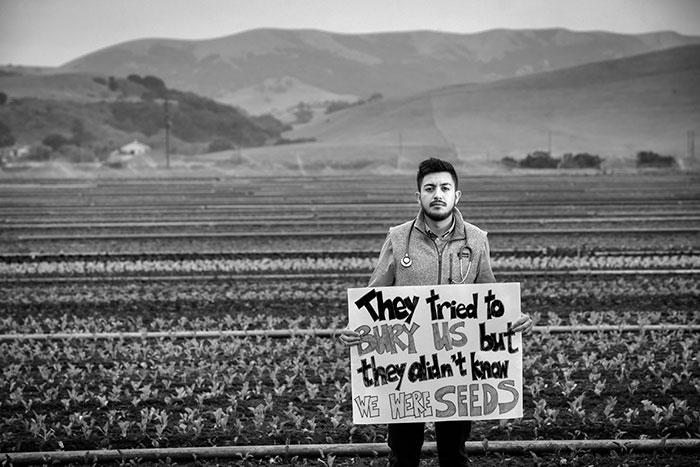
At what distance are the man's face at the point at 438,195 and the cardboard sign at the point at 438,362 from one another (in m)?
0.46

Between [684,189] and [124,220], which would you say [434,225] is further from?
[684,189]

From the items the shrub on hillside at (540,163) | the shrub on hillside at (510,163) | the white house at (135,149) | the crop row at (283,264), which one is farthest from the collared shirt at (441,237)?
the white house at (135,149)

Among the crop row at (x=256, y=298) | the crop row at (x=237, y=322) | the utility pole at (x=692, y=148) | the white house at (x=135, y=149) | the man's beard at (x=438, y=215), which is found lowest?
the crop row at (x=237, y=322)

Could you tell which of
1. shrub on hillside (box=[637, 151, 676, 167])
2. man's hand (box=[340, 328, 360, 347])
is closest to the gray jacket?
man's hand (box=[340, 328, 360, 347])

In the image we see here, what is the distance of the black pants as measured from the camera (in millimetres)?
5102

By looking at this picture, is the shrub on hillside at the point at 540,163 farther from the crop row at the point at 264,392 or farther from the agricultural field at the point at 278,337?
the crop row at the point at 264,392

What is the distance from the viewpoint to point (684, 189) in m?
41.0

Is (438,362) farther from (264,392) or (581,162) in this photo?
(581,162)

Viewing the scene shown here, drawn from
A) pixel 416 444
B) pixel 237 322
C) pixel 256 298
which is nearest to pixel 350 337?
pixel 416 444

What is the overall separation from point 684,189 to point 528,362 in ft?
116

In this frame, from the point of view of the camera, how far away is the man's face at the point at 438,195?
15.9 ft

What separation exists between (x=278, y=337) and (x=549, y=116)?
131m

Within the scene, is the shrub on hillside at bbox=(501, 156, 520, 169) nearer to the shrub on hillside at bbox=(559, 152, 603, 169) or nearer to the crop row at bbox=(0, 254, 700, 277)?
the shrub on hillside at bbox=(559, 152, 603, 169)

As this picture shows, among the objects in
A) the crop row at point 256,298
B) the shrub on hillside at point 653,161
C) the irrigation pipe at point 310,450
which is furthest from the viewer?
the shrub on hillside at point 653,161
